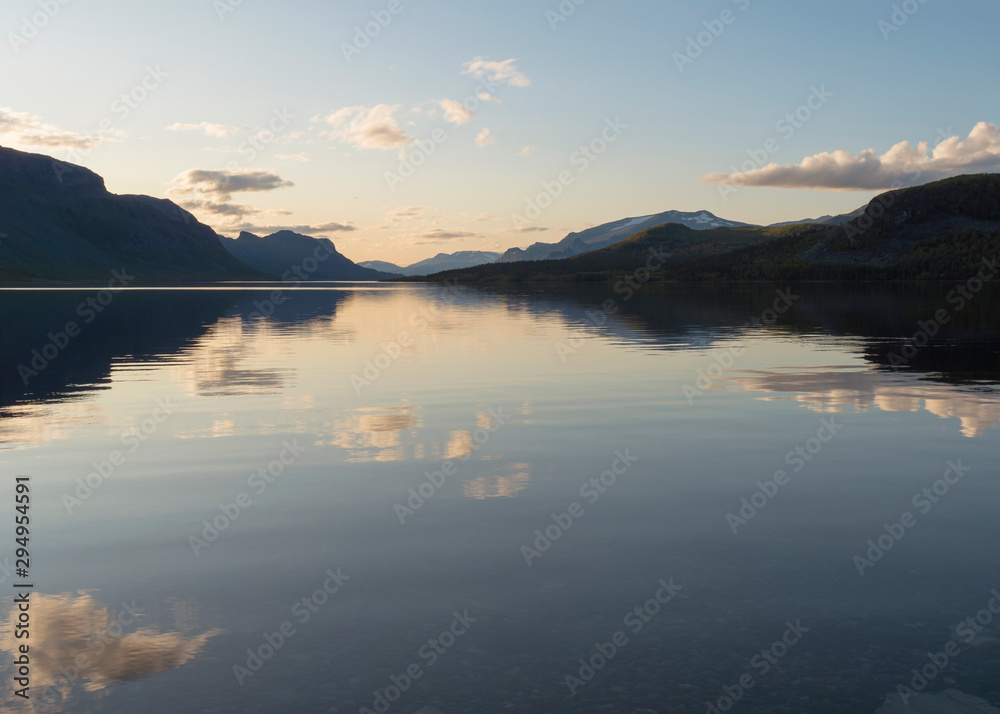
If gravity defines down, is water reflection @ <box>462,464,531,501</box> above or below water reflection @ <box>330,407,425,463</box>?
below

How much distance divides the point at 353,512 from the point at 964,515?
10294 mm

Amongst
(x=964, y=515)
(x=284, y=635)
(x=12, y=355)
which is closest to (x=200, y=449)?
(x=284, y=635)

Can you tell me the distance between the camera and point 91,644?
864 centimetres
